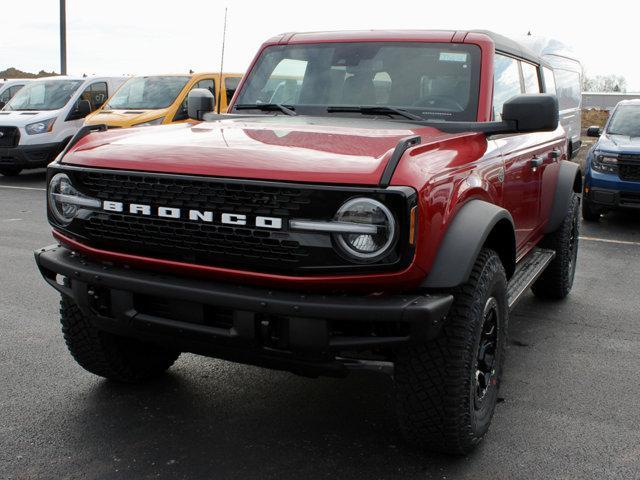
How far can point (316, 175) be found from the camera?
2.71m

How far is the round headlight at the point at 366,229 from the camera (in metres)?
2.67

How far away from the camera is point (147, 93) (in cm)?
1316

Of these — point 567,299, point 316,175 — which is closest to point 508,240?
point 316,175

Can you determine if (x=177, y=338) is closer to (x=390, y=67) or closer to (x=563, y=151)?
(x=390, y=67)

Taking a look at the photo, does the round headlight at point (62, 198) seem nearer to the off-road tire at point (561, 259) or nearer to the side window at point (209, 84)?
the off-road tire at point (561, 259)

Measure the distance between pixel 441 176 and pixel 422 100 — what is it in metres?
1.17

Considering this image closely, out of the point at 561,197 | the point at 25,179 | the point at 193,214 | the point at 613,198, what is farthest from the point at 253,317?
the point at 25,179

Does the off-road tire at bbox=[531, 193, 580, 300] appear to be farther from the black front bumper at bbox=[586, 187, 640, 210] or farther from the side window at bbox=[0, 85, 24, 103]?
the side window at bbox=[0, 85, 24, 103]

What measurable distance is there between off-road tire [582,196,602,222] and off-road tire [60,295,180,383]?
24.4 ft

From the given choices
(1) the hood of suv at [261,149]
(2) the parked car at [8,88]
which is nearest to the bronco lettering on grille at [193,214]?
(1) the hood of suv at [261,149]

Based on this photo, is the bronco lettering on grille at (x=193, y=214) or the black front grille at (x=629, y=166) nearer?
the bronco lettering on grille at (x=193, y=214)

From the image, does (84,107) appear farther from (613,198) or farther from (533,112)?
(533,112)

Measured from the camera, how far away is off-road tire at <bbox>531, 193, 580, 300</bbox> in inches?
212

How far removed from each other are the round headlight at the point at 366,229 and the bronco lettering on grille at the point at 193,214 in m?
0.25
